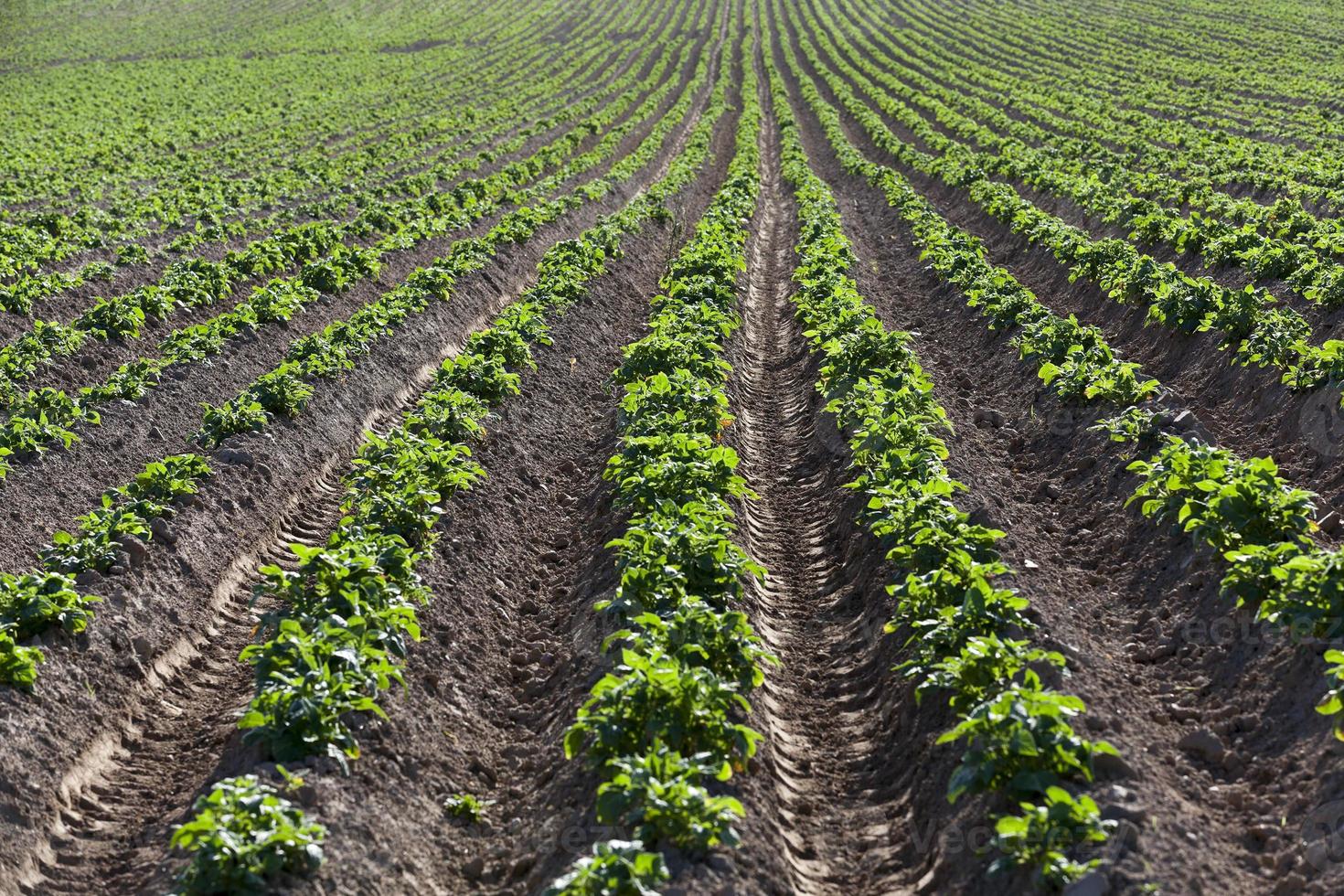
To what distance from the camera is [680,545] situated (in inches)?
303

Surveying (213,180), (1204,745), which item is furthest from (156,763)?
(213,180)

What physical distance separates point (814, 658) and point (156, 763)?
4895 mm

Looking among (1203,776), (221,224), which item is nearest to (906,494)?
(1203,776)

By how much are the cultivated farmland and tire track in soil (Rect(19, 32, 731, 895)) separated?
0.12 feet

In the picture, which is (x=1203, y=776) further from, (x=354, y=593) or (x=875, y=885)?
(x=354, y=593)

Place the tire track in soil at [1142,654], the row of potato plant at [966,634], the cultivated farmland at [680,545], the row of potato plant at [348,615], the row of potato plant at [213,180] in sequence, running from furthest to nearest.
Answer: the row of potato plant at [213,180] < the cultivated farmland at [680,545] < the tire track in soil at [1142,654] < the row of potato plant at [348,615] < the row of potato plant at [966,634]

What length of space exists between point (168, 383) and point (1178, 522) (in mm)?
11384

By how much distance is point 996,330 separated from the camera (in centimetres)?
1466

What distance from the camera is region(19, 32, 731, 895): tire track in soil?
6.30 m

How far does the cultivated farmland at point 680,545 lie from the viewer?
19.0ft

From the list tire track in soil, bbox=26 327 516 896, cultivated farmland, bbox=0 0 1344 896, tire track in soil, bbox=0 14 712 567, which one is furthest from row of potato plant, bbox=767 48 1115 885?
tire track in soil, bbox=0 14 712 567

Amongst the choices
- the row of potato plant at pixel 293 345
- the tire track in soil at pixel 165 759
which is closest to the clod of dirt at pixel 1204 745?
the tire track in soil at pixel 165 759

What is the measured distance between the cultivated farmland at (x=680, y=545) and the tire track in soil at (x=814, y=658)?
0.14 ft

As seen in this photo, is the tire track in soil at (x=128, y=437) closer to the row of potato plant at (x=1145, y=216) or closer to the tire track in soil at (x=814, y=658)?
the tire track in soil at (x=814, y=658)
